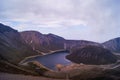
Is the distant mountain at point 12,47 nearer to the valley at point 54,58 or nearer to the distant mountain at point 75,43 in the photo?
the valley at point 54,58

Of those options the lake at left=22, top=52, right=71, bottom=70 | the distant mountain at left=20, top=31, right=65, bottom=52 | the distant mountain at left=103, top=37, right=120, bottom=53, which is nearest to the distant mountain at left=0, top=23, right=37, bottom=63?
the distant mountain at left=20, top=31, right=65, bottom=52

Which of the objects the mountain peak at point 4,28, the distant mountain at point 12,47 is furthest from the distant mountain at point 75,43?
the mountain peak at point 4,28

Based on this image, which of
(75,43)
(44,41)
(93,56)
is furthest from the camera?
(75,43)

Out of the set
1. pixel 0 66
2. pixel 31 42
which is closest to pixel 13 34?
pixel 31 42

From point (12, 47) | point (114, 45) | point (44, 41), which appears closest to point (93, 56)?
point (114, 45)

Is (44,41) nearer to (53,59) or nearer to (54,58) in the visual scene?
(54,58)

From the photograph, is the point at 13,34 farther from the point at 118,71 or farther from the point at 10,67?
the point at 118,71
